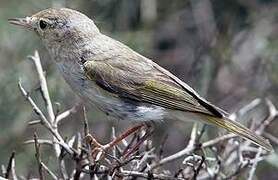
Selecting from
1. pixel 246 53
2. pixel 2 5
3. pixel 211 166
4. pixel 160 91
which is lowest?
pixel 211 166

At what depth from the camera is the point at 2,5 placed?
5.79m

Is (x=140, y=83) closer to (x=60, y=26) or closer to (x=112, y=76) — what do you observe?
(x=112, y=76)

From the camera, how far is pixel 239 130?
148 inches

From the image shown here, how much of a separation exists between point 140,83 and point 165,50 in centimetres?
282

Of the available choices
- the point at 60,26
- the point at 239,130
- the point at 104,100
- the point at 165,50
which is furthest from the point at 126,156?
the point at 165,50

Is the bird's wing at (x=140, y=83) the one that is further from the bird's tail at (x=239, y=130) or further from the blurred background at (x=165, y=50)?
the blurred background at (x=165, y=50)

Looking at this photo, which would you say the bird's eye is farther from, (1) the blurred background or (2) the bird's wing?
(1) the blurred background

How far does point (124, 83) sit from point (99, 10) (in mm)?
1884

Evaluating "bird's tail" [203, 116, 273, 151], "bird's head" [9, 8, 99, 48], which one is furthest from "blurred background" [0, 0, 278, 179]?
"bird's tail" [203, 116, 273, 151]

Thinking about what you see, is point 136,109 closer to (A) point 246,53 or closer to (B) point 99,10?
(B) point 99,10

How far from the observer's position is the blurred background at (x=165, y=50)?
5371 mm

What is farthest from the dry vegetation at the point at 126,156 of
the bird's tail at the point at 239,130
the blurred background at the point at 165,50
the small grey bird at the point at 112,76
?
the blurred background at the point at 165,50

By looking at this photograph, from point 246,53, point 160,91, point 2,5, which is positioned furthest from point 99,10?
point 160,91

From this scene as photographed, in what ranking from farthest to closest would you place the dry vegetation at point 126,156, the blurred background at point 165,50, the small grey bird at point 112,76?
the blurred background at point 165,50, the small grey bird at point 112,76, the dry vegetation at point 126,156
